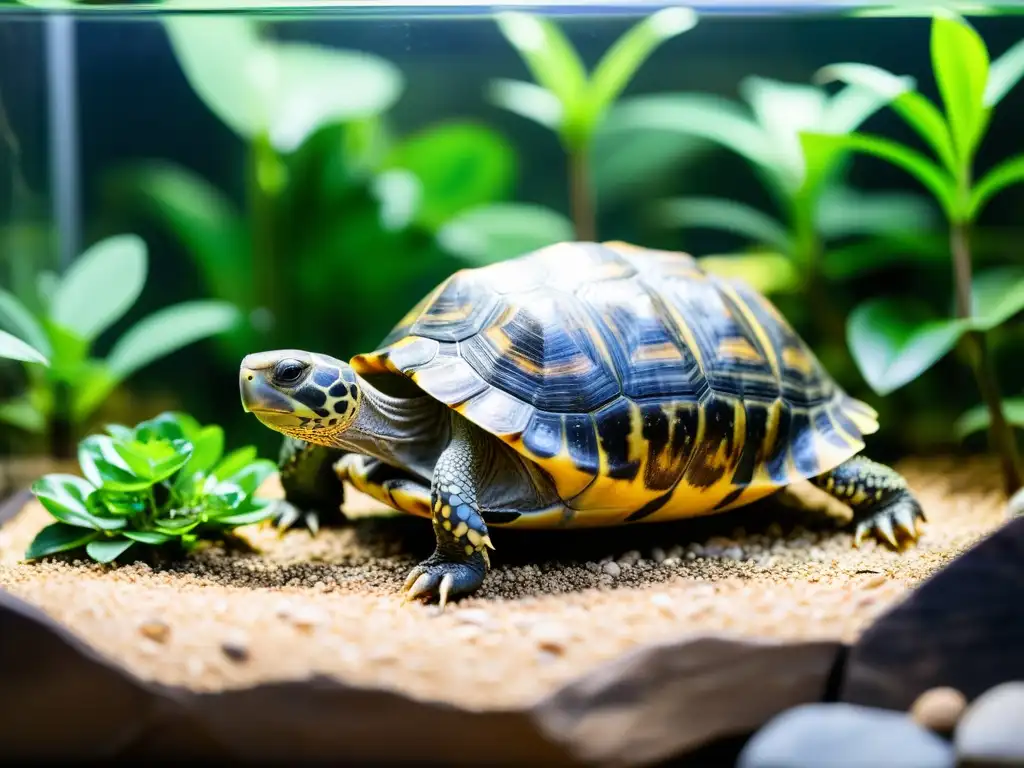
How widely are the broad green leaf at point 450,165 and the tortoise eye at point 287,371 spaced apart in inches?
77.0

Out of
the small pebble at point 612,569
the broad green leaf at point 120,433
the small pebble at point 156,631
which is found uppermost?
the broad green leaf at point 120,433

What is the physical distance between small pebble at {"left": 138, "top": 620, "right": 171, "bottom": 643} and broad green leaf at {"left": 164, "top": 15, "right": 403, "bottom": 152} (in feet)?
8.81

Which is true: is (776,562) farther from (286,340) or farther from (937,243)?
(286,340)

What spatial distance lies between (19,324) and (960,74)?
3.50 metres

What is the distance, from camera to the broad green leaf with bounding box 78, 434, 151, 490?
251 cm

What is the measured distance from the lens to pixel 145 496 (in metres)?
2.60

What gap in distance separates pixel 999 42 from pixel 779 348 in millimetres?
1414

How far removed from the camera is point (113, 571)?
2.45 meters

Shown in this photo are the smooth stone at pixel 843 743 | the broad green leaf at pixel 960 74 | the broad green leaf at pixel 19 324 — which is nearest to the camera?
the smooth stone at pixel 843 743

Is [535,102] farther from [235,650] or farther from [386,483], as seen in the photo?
[235,650]

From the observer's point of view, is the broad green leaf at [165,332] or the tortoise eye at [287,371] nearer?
the tortoise eye at [287,371]

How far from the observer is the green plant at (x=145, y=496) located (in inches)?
98.5

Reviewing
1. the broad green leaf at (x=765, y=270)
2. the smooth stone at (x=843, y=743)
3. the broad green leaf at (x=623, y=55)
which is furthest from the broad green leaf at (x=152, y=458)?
the broad green leaf at (x=765, y=270)

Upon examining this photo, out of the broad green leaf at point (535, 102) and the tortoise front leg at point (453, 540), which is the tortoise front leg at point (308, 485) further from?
the broad green leaf at point (535, 102)
